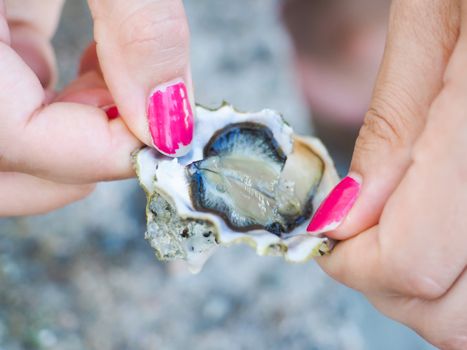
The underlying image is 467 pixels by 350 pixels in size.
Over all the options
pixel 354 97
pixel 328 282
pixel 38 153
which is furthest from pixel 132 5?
pixel 354 97

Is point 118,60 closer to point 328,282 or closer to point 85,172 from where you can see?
point 85,172

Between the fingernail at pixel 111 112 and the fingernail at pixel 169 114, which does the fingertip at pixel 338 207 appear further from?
the fingernail at pixel 111 112

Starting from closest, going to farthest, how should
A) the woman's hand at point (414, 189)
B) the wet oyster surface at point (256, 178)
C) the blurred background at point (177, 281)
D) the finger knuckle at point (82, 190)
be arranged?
the woman's hand at point (414, 189)
the wet oyster surface at point (256, 178)
the finger knuckle at point (82, 190)
the blurred background at point (177, 281)

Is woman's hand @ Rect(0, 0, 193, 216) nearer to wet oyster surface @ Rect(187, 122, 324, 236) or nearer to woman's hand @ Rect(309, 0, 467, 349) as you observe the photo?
wet oyster surface @ Rect(187, 122, 324, 236)

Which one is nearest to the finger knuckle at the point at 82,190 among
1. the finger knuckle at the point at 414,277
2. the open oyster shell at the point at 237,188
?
the open oyster shell at the point at 237,188

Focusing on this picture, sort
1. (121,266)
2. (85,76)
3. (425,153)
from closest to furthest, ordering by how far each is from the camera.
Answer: (425,153) < (85,76) < (121,266)

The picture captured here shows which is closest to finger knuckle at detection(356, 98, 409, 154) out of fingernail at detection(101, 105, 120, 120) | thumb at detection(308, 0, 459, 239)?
thumb at detection(308, 0, 459, 239)
